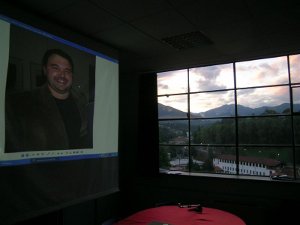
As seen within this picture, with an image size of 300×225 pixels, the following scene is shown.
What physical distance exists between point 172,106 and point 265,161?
5.94ft

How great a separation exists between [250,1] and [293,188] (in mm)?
2594

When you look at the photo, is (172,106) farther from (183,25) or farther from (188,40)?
(183,25)

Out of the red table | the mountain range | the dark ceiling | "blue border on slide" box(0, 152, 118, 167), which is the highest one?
the dark ceiling

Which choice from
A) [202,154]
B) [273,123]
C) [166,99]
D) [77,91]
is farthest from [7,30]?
[273,123]

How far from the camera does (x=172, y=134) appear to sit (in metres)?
4.56

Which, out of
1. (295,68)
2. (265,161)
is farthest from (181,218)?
(295,68)

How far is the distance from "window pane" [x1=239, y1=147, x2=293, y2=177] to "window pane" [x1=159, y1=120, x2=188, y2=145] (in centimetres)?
101

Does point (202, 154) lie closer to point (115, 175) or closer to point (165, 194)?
point (165, 194)

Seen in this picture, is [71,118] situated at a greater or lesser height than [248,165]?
greater

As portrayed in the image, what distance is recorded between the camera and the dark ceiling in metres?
2.47

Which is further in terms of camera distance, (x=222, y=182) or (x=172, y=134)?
(x=172, y=134)

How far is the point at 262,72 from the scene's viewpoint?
12.9 feet

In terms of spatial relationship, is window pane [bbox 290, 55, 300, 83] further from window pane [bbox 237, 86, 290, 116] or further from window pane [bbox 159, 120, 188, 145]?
window pane [bbox 159, 120, 188, 145]

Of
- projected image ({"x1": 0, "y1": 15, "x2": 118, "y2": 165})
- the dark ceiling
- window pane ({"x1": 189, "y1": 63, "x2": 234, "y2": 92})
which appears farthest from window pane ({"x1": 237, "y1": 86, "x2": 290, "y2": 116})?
projected image ({"x1": 0, "y1": 15, "x2": 118, "y2": 165})
